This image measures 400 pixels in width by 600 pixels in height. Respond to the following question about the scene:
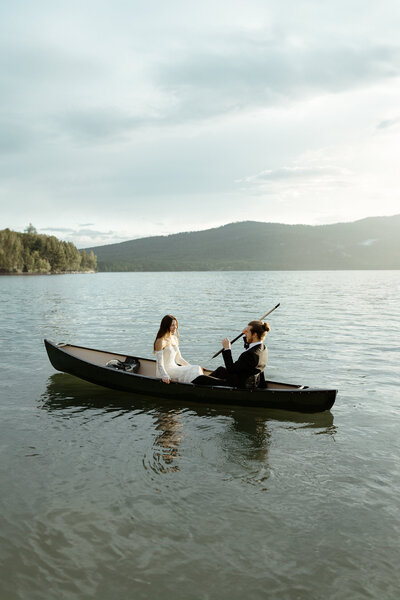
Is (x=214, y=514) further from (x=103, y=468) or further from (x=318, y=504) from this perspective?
(x=103, y=468)

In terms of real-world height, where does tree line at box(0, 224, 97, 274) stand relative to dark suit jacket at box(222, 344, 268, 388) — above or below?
above

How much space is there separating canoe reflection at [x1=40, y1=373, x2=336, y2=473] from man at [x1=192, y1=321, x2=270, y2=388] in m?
0.81

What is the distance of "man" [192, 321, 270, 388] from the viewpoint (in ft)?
34.7

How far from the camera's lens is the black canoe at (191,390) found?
10773mm

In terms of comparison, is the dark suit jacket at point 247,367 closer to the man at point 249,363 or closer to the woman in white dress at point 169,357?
the man at point 249,363

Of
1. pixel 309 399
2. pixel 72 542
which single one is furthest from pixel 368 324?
pixel 72 542

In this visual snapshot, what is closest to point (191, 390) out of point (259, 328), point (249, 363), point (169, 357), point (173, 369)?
point (173, 369)

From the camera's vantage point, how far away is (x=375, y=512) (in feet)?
21.8

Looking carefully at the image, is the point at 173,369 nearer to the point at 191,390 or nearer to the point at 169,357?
the point at 169,357

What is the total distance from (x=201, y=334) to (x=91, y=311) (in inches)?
659

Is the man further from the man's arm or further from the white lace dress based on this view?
the white lace dress

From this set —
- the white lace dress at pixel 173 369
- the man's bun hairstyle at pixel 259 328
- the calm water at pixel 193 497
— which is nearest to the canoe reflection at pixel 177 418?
the calm water at pixel 193 497

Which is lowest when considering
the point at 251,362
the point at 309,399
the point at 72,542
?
the point at 72,542

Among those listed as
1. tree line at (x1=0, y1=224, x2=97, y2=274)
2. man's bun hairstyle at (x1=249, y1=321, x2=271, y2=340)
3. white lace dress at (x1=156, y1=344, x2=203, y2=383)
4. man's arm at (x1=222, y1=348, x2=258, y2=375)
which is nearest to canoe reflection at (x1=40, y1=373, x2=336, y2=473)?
white lace dress at (x1=156, y1=344, x2=203, y2=383)
